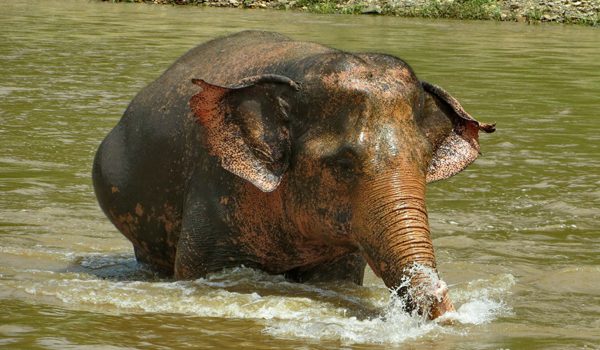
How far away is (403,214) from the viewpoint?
6867 mm

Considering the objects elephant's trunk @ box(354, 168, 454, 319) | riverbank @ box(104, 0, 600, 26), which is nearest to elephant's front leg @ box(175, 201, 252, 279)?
elephant's trunk @ box(354, 168, 454, 319)

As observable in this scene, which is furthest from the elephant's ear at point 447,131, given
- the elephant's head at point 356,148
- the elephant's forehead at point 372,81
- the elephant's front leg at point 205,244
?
the elephant's front leg at point 205,244

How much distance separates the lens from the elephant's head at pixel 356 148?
6.88m

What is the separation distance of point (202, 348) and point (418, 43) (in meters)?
24.6

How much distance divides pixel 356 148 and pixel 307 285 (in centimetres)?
130

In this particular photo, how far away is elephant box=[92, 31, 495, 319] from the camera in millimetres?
6992

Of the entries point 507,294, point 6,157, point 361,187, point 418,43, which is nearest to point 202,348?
point 361,187

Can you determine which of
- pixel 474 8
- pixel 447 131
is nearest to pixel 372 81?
pixel 447 131

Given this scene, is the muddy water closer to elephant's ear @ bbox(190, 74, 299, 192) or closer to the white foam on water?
the white foam on water

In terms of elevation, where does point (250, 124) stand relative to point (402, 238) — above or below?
above

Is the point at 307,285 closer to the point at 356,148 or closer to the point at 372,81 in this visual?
the point at 356,148

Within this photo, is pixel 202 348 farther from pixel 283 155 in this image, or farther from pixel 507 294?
pixel 507 294

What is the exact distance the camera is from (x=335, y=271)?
8297 millimetres

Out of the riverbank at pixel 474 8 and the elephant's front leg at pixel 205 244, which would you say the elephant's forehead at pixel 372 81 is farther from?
the riverbank at pixel 474 8
